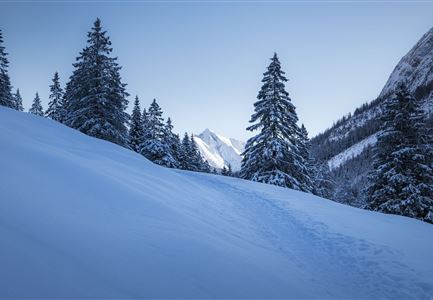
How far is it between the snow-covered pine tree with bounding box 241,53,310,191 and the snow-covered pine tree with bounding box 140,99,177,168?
9.41 metres

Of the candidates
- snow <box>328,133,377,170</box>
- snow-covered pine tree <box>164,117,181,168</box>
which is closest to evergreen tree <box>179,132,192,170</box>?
snow-covered pine tree <box>164,117,181,168</box>

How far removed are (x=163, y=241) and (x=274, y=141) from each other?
1636 centimetres

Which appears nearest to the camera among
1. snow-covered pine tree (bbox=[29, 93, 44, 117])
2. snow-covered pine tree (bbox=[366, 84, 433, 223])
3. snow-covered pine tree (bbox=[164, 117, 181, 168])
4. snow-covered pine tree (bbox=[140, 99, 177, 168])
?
snow-covered pine tree (bbox=[366, 84, 433, 223])

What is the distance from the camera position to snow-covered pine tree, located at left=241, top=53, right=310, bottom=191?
2036cm

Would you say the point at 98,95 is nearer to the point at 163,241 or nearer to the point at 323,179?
the point at 163,241

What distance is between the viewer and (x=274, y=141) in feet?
66.9

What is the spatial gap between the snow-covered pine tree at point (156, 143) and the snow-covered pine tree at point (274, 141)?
9410mm

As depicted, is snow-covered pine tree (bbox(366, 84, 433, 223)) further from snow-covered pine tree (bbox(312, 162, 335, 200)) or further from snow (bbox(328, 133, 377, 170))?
snow (bbox(328, 133, 377, 170))

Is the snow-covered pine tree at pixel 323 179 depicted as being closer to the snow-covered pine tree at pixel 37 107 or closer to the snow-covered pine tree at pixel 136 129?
the snow-covered pine tree at pixel 136 129

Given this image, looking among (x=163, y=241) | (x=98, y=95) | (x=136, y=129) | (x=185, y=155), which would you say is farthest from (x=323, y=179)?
(x=163, y=241)

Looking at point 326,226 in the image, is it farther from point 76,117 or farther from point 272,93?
point 76,117

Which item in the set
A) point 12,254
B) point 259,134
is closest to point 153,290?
point 12,254

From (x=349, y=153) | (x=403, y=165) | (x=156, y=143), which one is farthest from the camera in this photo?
(x=349, y=153)

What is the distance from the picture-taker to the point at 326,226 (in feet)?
30.0
